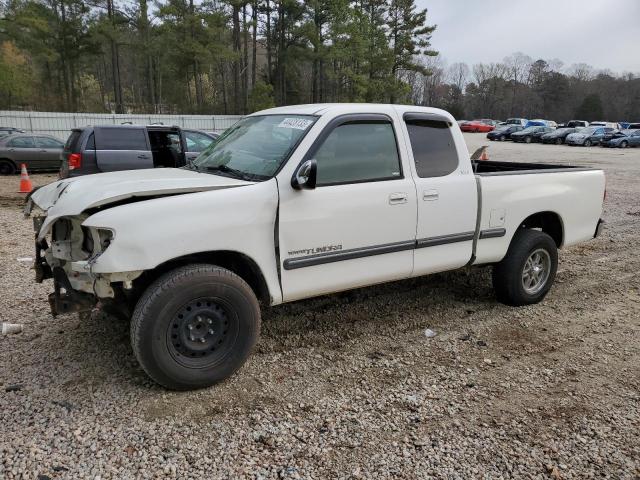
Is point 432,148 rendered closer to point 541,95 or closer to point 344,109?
point 344,109

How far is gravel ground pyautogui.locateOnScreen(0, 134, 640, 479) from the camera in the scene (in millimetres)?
2822

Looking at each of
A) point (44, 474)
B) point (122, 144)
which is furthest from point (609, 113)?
point (44, 474)

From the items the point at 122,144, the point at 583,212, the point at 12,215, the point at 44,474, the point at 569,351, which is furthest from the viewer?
the point at 122,144

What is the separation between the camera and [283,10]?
1652 inches

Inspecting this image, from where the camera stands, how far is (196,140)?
12711mm

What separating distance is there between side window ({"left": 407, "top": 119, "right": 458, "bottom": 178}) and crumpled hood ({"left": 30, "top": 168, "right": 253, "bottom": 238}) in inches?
61.3

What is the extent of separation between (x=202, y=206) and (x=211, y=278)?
0.48m

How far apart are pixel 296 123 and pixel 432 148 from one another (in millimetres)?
1244

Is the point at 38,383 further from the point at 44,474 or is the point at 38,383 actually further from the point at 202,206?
the point at 202,206

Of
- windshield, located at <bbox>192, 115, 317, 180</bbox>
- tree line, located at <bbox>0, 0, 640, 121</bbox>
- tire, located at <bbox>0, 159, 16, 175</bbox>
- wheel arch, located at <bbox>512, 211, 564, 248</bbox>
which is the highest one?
tree line, located at <bbox>0, 0, 640, 121</bbox>

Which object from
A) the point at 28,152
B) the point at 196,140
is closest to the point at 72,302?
the point at 196,140

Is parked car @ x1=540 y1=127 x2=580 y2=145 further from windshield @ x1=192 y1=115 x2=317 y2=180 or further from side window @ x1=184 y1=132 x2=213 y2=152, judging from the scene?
windshield @ x1=192 y1=115 x2=317 y2=180

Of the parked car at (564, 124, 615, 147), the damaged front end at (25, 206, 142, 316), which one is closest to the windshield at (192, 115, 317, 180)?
the damaged front end at (25, 206, 142, 316)

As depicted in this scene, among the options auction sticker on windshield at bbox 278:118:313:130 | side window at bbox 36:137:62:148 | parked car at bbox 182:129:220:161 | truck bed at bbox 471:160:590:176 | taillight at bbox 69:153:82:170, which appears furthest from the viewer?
side window at bbox 36:137:62:148
